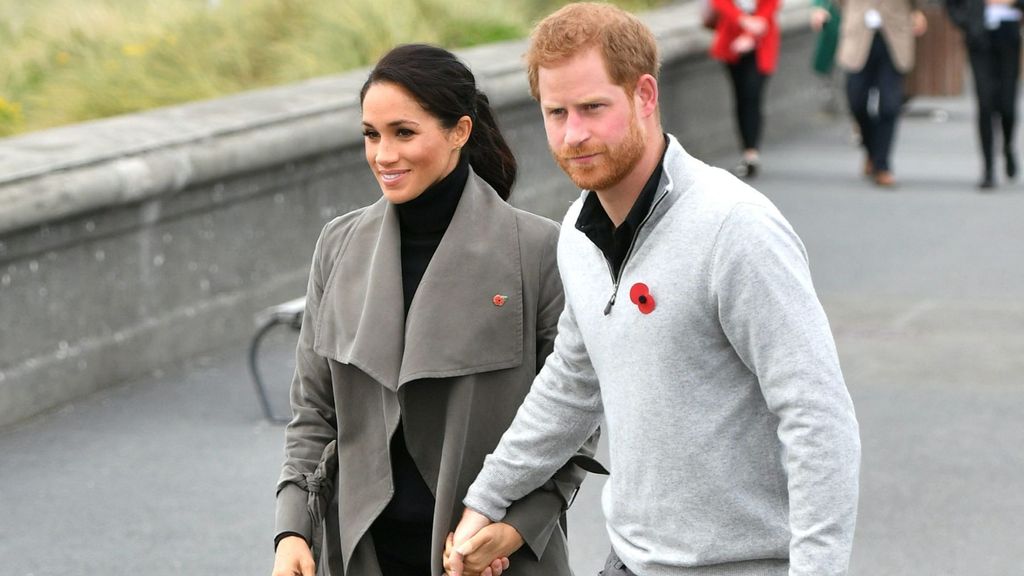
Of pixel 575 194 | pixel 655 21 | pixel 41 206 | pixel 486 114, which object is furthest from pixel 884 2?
pixel 486 114

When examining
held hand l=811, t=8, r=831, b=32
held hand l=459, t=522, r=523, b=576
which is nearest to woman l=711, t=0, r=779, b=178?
held hand l=811, t=8, r=831, b=32

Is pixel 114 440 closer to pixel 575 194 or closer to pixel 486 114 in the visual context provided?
pixel 486 114

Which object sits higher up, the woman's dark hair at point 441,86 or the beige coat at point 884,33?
the woman's dark hair at point 441,86

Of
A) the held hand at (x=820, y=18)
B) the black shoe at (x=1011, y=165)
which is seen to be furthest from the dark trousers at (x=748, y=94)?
the black shoe at (x=1011, y=165)

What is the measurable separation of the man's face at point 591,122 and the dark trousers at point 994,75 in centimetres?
1092

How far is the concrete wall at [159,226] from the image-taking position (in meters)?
7.18

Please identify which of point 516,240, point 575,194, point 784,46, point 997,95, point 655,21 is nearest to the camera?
point 516,240

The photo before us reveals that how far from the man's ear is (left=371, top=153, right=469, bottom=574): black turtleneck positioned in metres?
0.70

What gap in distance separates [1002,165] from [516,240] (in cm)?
1200

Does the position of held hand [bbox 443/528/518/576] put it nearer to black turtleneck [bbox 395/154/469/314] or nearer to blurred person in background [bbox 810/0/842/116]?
black turtleneck [bbox 395/154/469/314]

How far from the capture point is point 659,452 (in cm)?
286

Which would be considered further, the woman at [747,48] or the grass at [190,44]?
the woman at [747,48]

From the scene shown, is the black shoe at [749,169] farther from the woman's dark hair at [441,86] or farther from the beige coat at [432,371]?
the beige coat at [432,371]

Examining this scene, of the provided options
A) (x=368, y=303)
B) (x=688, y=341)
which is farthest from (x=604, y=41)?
(x=368, y=303)
